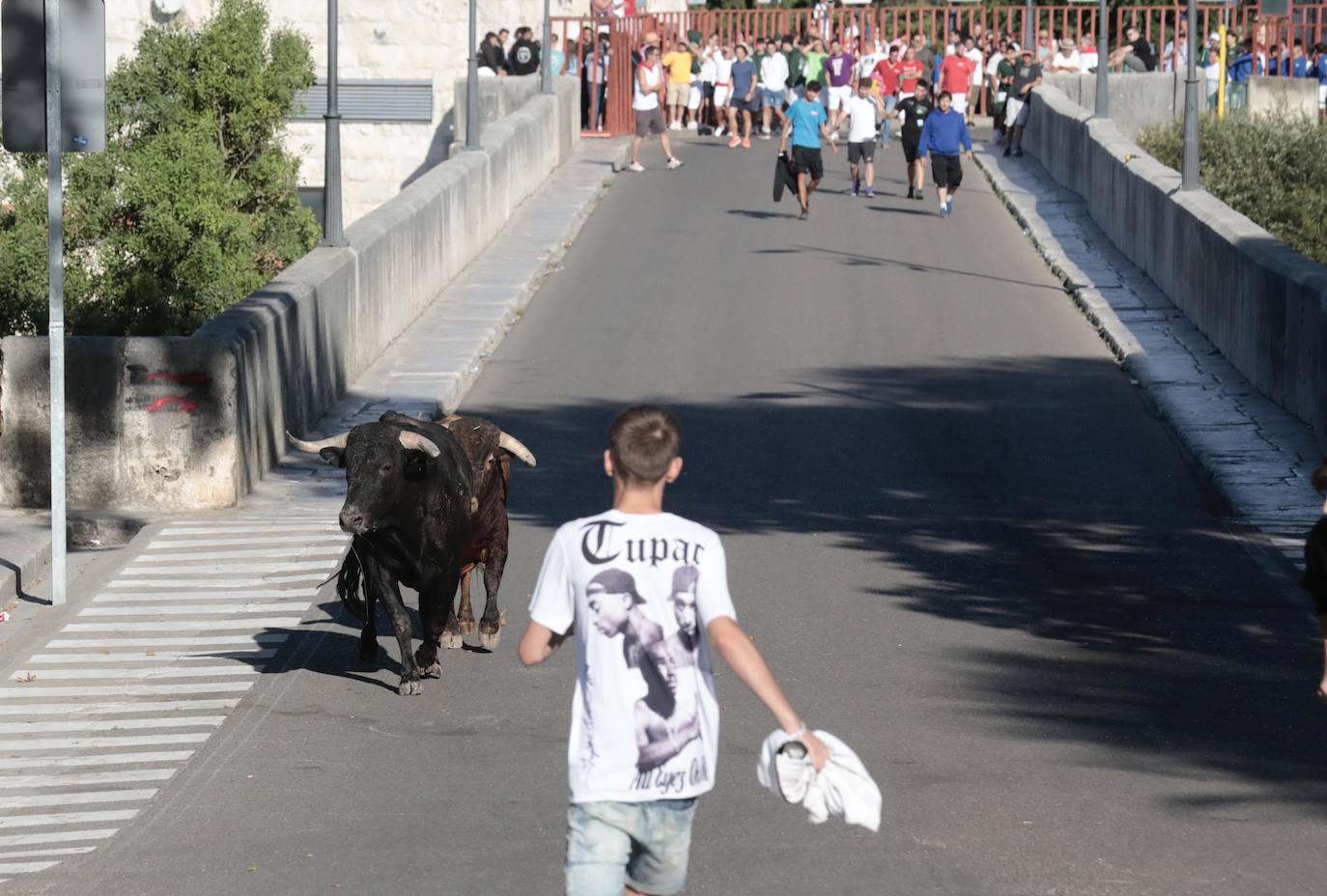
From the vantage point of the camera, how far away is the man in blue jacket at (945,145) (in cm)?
3175

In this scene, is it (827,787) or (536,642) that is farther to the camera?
(536,642)

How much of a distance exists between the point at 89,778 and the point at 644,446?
4553 millimetres

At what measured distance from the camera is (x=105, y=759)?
31.5 feet

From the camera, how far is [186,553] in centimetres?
1384

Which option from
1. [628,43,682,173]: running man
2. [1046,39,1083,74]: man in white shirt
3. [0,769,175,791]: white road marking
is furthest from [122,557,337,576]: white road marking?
[1046,39,1083,74]: man in white shirt

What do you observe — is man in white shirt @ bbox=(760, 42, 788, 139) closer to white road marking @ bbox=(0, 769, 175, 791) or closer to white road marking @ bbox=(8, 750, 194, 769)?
white road marking @ bbox=(8, 750, 194, 769)

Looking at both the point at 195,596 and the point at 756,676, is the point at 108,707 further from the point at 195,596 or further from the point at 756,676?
the point at 756,676

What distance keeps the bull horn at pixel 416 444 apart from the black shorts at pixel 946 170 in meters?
22.9

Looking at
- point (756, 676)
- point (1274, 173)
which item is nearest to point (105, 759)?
point (756, 676)

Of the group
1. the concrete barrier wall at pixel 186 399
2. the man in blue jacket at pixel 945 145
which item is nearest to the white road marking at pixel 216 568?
the concrete barrier wall at pixel 186 399

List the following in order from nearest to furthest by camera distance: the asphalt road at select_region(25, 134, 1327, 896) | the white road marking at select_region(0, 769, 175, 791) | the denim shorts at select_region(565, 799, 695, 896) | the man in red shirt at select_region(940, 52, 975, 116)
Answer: the denim shorts at select_region(565, 799, 695, 896) < the asphalt road at select_region(25, 134, 1327, 896) < the white road marking at select_region(0, 769, 175, 791) < the man in red shirt at select_region(940, 52, 975, 116)

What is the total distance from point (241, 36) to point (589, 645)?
29401mm

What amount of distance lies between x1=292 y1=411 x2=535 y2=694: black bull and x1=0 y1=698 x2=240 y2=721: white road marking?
36.7 inches

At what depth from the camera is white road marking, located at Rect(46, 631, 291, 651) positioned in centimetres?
1166
